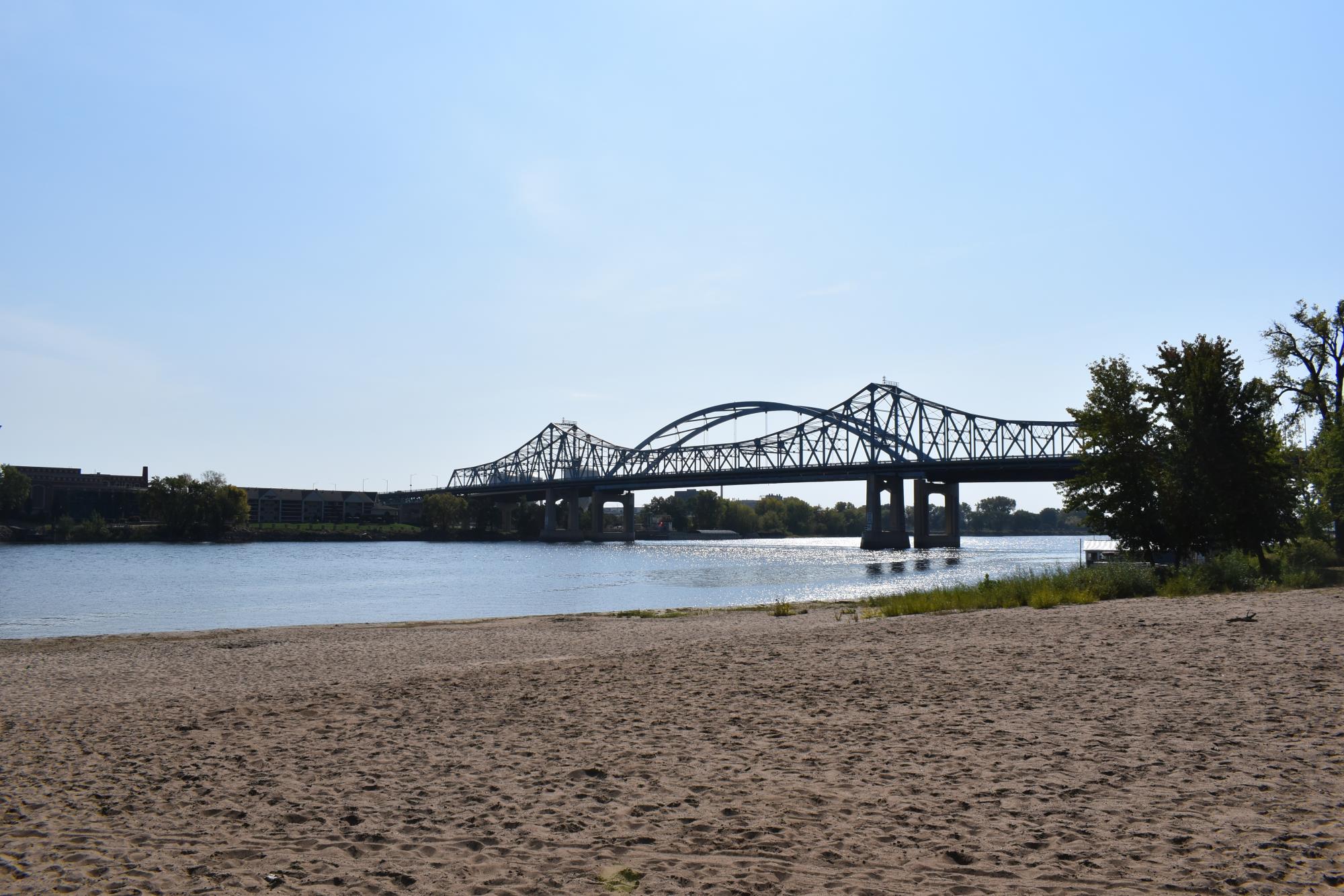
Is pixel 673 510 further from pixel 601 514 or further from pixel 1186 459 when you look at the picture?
pixel 1186 459

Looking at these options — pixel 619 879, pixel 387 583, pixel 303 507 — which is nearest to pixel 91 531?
pixel 303 507

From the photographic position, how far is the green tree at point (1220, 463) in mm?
27844

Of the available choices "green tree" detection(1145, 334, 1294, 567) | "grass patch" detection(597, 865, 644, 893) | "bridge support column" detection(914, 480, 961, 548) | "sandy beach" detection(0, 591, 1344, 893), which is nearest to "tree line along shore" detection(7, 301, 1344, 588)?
"green tree" detection(1145, 334, 1294, 567)

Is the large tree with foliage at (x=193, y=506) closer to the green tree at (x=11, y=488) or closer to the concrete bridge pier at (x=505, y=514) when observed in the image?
the green tree at (x=11, y=488)

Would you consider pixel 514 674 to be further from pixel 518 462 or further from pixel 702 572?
pixel 518 462

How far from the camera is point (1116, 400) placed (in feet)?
104

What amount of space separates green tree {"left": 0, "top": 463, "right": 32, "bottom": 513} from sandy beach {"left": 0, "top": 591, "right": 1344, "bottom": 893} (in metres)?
122

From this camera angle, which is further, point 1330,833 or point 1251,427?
point 1251,427

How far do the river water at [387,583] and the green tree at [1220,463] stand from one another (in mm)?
11420

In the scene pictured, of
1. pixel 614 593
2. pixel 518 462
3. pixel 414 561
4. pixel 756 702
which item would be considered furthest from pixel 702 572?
pixel 518 462

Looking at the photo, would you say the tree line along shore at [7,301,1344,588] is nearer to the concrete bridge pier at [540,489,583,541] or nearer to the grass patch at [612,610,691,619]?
the grass patch at [612,610,691,619]

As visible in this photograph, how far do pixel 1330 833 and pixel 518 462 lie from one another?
182 m

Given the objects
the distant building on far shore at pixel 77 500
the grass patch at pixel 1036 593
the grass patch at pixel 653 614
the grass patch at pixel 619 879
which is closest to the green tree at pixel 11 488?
the distant building on far shore at pixel 77 500

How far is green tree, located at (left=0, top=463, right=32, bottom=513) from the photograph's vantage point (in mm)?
114938
